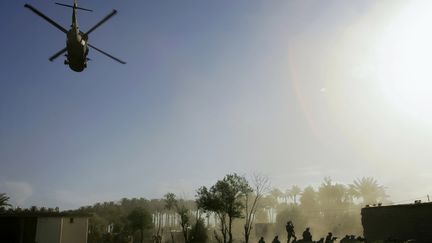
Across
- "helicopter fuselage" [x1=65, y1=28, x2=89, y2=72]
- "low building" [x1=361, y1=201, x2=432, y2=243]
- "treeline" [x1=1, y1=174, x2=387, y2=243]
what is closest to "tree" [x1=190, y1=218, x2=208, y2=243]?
"treeline" [x1=1, y1=174, x2=387, y2=243]

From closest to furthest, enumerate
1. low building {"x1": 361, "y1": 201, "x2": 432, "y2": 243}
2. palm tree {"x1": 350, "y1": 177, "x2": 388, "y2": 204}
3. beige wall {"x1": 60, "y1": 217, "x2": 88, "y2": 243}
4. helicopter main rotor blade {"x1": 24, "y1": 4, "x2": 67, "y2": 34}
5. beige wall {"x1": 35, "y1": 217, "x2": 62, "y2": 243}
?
helicopter main rotor blade {"x1": 24, "y1": 4, "x2": 67, "y2": 34}
low building {"x1": 361, "y1": 201, "x2": 432, "y2": 243}
beige wall {"x1": 35, "y1": 217, "x2": 62, "y2": 243}
beige wall {"x1": 60, "y1": 217, "x2": 88, "y2": 243}
palm tree {"x1": 350, "y1": 177, "x2": 388, "y2": 204}

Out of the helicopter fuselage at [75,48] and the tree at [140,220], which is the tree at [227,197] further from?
the helicopter fuselage at [75,48]

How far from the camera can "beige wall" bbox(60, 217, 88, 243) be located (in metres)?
40.6

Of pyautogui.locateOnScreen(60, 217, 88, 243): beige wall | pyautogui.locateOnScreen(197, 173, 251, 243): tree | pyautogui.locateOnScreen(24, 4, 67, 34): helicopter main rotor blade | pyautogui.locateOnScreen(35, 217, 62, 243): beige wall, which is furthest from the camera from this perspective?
pyautogui.locateOnScreen(197, 173, 251, 243): tree

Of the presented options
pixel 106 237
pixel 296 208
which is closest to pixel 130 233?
pixel 106 237

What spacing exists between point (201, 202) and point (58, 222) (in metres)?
22.6

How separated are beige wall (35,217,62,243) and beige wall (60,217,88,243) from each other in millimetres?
825

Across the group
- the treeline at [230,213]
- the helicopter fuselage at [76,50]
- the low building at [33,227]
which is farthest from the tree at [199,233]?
the helicopter fuselage at [76,50]

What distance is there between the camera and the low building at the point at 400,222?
121ft

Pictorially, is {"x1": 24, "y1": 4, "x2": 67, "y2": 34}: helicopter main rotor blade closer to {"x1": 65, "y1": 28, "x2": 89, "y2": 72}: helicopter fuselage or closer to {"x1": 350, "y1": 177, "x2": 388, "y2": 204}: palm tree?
{"x1": 65, "y1": 28, "x2": 89, "y2": 72}: helicopter fuselage

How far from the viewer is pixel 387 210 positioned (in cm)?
4238

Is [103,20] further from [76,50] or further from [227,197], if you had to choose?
[227,197]

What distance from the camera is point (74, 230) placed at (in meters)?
41.5

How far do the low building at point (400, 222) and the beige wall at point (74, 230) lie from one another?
3308 centimetres
